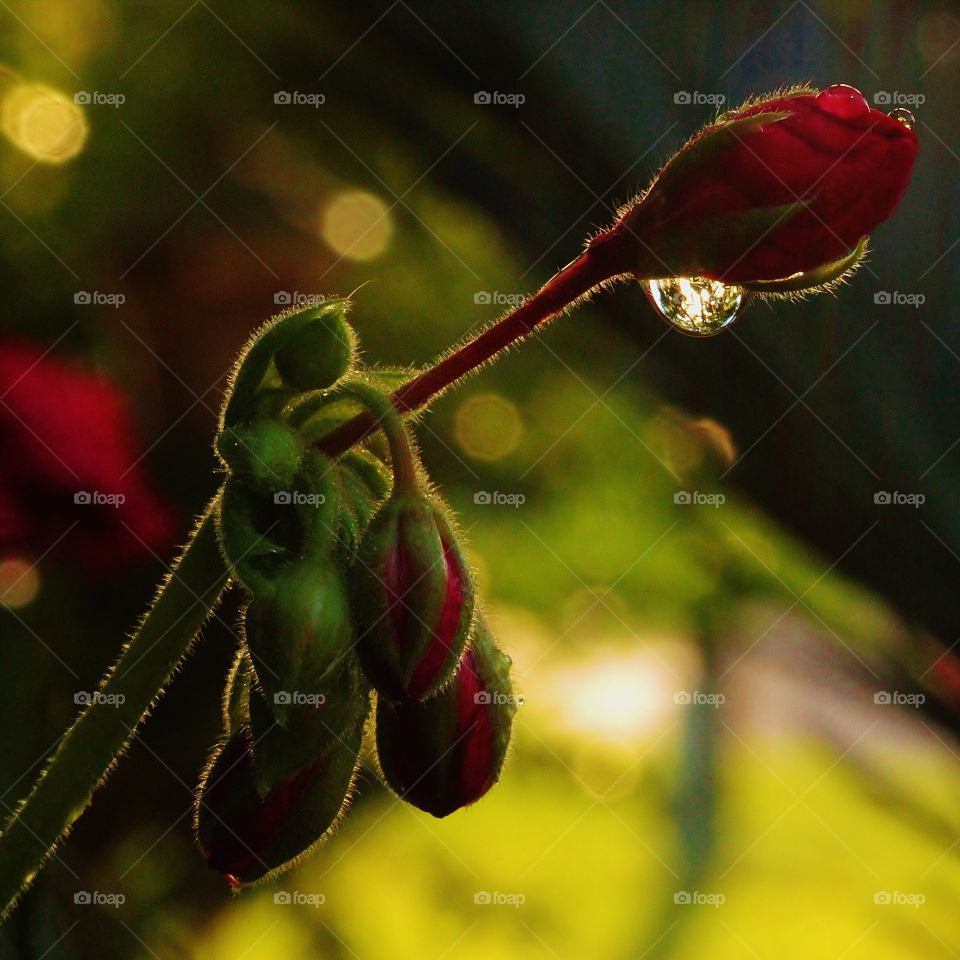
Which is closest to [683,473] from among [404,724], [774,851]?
[774,851]

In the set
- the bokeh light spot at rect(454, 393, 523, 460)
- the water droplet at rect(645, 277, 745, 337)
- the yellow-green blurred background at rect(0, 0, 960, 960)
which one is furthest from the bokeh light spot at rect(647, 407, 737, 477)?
the water droplet at rect(645, 277, 745, 337)

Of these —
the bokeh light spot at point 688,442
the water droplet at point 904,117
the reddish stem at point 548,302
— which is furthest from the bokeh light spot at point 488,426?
the water droplet at point 904,117

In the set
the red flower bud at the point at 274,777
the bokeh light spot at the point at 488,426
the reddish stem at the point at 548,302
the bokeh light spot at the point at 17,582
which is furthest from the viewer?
the bokeh light spot at the point at 488,426

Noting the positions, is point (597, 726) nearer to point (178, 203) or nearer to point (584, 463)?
point (584, 463)

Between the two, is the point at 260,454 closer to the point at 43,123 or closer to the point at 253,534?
the point at 253,534

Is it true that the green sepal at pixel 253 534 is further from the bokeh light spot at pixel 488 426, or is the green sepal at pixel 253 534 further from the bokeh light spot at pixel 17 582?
the bokeh light spot at pixel 488 426

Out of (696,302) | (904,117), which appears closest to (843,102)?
(904,117)
